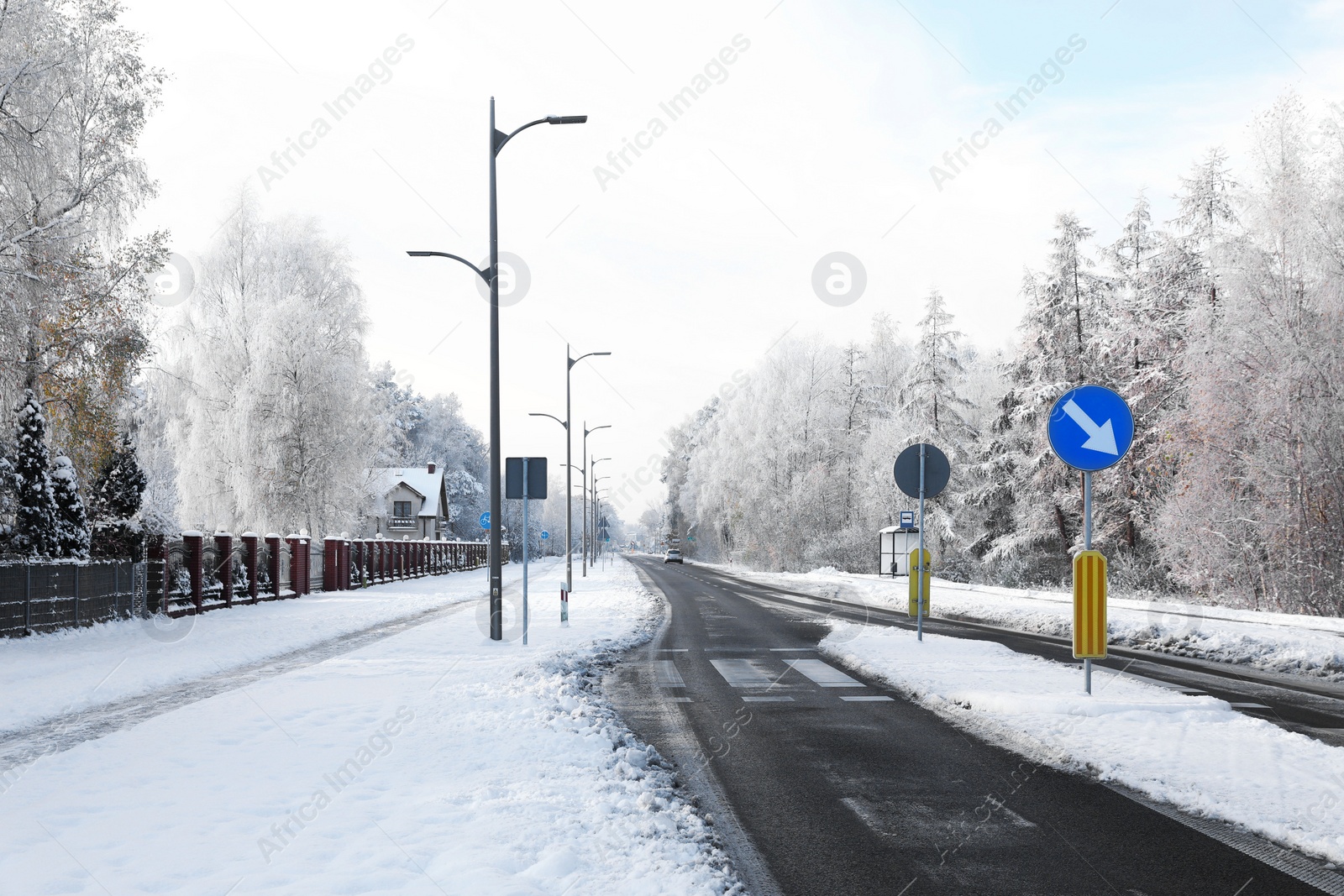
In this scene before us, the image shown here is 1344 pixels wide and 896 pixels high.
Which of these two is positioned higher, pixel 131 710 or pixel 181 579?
pixel 181 579

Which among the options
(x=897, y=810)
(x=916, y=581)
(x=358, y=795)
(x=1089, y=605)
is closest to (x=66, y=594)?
(x=358, y=795)

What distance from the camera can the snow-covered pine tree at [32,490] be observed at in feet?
54.4

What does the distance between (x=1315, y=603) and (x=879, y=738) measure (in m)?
18.0

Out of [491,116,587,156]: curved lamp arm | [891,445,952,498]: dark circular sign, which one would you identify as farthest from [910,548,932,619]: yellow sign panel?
[491,116,587,156]: curved lamp arm

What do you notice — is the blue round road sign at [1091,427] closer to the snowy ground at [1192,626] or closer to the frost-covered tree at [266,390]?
the snowy ground at [1192,626]

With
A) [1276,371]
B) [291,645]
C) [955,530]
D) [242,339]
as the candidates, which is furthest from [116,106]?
[955,530]

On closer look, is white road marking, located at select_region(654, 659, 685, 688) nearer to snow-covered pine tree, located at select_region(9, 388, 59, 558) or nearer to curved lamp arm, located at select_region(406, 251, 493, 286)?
curved lamp arm, located at select_region(406, 251, 493, 286)

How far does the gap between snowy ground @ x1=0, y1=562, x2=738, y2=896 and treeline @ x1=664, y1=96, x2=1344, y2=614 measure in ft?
58.1

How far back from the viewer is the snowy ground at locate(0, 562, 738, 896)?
14.3ft

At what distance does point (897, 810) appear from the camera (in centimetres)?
571

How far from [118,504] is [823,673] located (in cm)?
1733

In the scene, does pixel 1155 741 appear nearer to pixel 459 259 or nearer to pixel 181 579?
pixel 459 259

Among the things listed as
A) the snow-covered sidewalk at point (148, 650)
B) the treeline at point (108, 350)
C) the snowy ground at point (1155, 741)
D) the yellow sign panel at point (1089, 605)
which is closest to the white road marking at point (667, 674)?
the snowy ground at point (1155, 741)

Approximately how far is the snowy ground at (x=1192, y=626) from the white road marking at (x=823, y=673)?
3.24 metres
